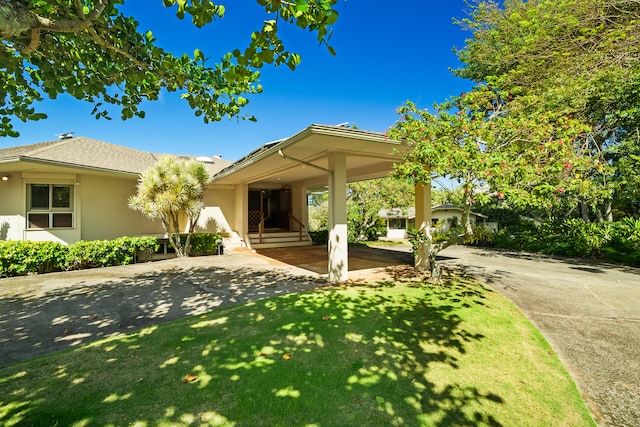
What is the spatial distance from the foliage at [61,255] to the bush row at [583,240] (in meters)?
13.2

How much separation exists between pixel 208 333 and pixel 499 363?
374 cm

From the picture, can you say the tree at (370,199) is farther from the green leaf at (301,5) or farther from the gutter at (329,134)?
the green leaf at (301,5)

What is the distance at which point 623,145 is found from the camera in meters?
11.4

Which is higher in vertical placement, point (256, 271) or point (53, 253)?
point (53, 253)

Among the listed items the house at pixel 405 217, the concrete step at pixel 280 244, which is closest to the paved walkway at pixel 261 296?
the concrete step at pixel 280 244

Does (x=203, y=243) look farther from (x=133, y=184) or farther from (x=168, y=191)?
(x=133, y=184)

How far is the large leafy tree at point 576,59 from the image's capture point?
6.47 metres

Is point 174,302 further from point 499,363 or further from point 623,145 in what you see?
point 623,145

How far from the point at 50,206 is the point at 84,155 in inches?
92.4

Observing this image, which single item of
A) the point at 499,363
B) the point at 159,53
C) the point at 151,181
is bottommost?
the point at 499,363

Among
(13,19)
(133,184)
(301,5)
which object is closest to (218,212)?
(133,184)

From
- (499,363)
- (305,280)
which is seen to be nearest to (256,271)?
(305,280)

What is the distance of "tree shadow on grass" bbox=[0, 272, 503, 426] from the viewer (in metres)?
2.34

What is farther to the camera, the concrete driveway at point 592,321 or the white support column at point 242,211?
the white support column at point 242,211
